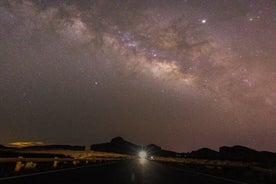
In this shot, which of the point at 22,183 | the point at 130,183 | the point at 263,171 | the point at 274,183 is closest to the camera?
the point at 22,183

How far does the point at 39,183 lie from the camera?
1318 centimetres

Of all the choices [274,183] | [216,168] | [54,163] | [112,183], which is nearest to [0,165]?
[54,163]

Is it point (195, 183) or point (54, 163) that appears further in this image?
point (54, 163)

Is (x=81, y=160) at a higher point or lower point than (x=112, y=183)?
higher

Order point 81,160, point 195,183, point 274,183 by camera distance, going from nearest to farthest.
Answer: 1. point 195,183
2. point 274,183
3. point 81,160

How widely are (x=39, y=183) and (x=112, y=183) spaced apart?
306cm

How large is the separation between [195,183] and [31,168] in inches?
463

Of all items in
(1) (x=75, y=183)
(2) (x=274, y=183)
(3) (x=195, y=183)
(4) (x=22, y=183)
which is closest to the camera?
(4) (x=22, y=183)

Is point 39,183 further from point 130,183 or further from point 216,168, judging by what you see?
point 216,168

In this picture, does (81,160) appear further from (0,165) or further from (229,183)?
(229,183)

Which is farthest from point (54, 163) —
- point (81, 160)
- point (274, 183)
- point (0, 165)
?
point (274, 183)

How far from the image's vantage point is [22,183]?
42.5 feet

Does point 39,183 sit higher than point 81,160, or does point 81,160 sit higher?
point 81,160

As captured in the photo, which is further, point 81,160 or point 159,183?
point 81,160
